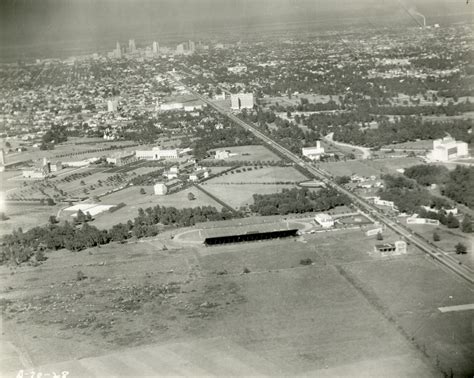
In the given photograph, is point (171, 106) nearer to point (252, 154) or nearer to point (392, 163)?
point (252, 154)

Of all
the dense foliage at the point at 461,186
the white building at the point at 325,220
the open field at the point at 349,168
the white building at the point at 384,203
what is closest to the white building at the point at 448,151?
the dense foliage at the point at 461,186

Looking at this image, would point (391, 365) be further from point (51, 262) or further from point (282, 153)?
point (282, 153)

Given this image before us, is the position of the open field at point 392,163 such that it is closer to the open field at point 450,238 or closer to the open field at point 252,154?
the open field at point 252,154

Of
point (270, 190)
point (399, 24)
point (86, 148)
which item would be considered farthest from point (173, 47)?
point (270, 190)

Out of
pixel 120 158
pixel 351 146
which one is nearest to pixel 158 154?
pixel 120 158

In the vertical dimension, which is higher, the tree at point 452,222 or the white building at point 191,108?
the tree at point 452,222
